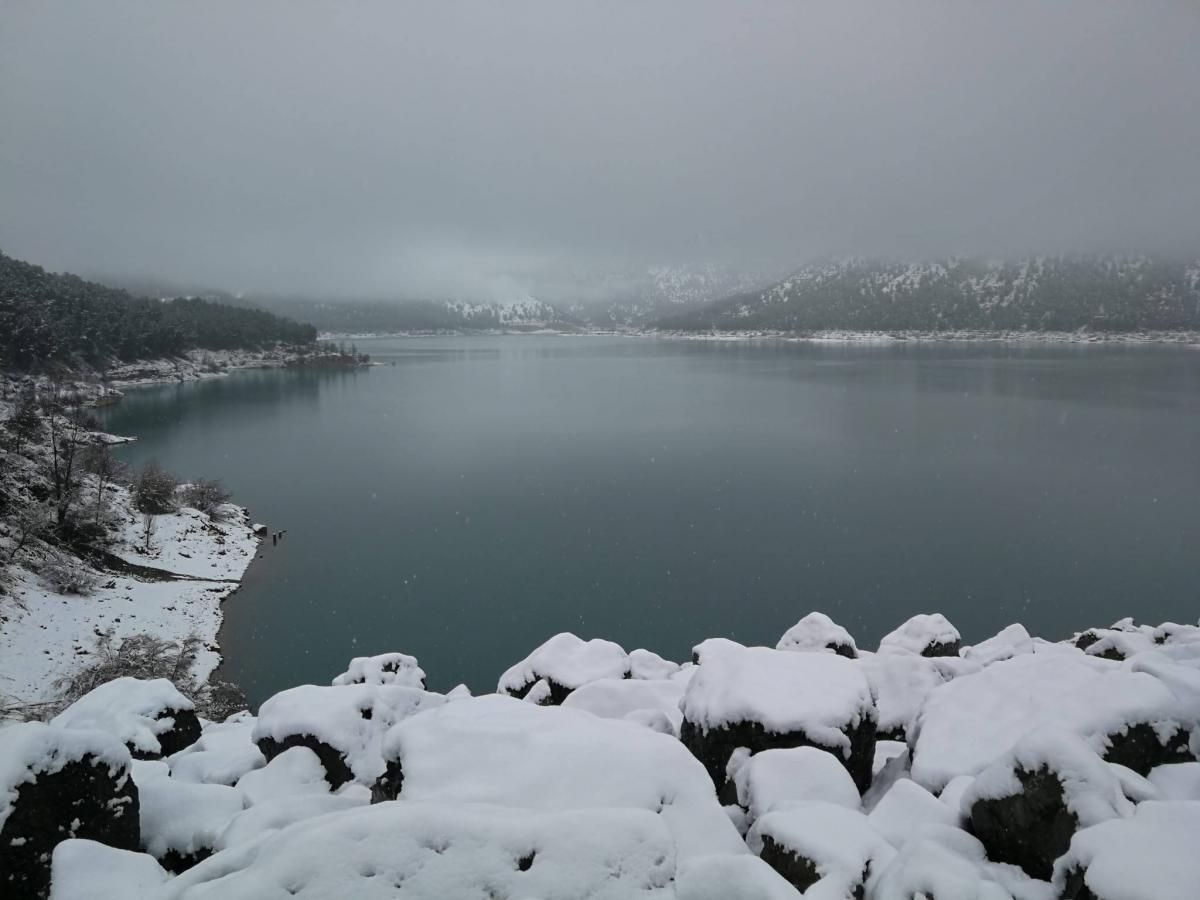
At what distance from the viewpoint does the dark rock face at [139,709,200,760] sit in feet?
36.3

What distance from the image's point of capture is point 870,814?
8039mm

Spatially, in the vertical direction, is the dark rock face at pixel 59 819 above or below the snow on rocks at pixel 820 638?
above

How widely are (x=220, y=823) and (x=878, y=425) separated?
259 feet

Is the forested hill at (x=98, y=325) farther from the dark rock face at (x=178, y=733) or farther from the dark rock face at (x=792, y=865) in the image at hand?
the dark rock face at (x=792, y=865)

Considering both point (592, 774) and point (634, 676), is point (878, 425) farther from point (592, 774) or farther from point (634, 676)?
point (592, 774)

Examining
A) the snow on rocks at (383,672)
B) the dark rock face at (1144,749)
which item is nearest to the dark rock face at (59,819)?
the snow on rocks at (383,672)

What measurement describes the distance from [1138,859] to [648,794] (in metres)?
4.27

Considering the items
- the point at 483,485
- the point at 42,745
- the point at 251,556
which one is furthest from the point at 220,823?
the point at 483,485

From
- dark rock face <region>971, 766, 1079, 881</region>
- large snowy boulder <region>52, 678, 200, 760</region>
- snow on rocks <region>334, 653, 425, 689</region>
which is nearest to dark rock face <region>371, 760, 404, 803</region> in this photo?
large snowy boulder <region>52, 678, 200, 760</region>

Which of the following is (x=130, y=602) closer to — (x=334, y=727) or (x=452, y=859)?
(x=334, y=727)

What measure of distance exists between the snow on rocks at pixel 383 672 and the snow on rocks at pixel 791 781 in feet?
32.7

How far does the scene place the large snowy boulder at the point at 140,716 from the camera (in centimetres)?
1022

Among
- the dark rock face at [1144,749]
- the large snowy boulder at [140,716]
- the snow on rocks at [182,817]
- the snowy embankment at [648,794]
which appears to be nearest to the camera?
the snowy embankment at [648,794]

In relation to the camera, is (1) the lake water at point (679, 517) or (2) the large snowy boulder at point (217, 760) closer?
(2) the large snowy boulder at point (217, 760)
